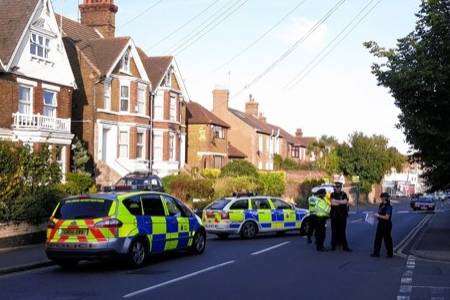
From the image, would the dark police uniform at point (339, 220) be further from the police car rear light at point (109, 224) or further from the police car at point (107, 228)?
the police car rear light at point (109, 224)

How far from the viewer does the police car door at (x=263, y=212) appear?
22391 millimetres

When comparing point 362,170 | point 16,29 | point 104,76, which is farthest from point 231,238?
point 362,170

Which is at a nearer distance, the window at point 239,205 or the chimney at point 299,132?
the window at point 239,205

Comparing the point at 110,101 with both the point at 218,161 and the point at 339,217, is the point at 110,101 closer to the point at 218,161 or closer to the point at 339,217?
the point at 218,161

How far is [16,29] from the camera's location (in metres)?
31.8

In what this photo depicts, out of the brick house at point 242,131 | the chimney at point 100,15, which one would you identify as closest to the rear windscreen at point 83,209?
the chimney at point 100,15

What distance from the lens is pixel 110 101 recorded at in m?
40.5

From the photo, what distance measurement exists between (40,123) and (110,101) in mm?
8199

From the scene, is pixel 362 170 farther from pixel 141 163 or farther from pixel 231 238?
pixel 231 238

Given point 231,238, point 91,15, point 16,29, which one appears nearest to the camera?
point 231,238

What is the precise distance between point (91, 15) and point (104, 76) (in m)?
9.44

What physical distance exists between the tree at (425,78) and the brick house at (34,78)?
17.2 metres

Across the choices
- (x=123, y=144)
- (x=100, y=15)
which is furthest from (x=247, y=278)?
(x=100, y=15)

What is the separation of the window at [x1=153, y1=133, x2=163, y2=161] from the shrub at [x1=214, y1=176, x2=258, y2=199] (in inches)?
288
